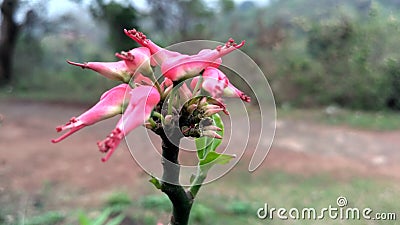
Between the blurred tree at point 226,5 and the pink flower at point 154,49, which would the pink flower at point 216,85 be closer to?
the pink flower at point 154,49

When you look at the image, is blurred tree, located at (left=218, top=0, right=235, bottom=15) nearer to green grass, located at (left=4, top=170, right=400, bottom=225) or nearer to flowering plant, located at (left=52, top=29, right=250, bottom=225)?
green grass, located at (left=4, top=170, right=400, bottom=225)

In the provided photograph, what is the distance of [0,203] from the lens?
3.00 meters

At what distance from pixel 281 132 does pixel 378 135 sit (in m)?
0.95

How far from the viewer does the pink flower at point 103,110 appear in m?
0.43

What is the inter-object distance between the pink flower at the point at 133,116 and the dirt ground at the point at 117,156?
311 cm

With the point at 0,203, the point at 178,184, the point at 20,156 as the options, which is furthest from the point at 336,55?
the point at 178,184

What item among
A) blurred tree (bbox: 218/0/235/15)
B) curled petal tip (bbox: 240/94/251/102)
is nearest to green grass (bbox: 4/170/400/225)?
curled petal tip (bbox: 240/94/251/102)

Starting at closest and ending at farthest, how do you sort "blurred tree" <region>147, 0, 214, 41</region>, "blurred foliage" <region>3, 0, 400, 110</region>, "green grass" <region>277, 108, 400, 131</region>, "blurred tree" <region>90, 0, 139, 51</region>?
"green grass" <region>277, 108, 400, 131</region> < "blurred foliage" <region>3, 0, 400, 110</region> < "blurred tree" <region>90, 0, 139, 51</region> < "blurred tree" <region>147, 0, 214, 41</region>

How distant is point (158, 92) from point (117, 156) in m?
4.02

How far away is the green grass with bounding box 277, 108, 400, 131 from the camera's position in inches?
217

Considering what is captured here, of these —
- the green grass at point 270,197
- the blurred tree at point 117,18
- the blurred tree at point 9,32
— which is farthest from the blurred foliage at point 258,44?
the green grass at point 270,197

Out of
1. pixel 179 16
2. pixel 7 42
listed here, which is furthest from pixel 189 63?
pixel 7 42

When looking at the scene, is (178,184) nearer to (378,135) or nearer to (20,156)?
(20,156)

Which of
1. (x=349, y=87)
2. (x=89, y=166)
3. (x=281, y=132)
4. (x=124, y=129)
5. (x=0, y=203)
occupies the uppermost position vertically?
(x=349, y=87)
